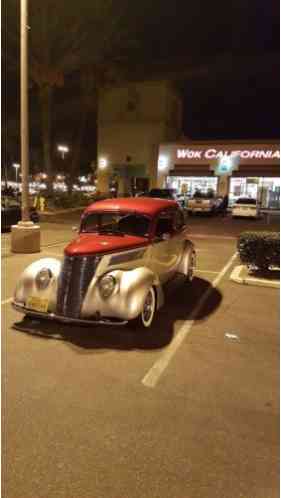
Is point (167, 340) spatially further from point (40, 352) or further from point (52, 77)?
point (52, 77)

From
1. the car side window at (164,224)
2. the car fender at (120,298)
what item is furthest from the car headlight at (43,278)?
the car side window at (164,224)

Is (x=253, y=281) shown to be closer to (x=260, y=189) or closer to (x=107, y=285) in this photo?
(x=107, y=285)

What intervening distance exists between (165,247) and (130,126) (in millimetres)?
32580

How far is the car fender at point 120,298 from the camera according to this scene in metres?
5.14

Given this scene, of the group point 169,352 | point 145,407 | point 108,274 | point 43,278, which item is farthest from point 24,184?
point 145,407

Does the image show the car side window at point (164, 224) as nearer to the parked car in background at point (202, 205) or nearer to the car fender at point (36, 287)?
the car fender at point (36, 287)

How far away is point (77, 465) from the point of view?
2961mm

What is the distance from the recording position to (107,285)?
526 cm

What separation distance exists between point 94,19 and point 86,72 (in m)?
8.99

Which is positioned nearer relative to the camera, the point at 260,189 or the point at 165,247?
the point at 165,247

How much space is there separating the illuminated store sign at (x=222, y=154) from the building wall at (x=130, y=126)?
4.55 meters

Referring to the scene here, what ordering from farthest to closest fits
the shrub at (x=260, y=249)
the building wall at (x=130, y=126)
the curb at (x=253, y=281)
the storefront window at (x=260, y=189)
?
the building wall at (x=130, y=126), the storefront window at (x=260, y=189), the shrub at (x=260, y=249), the curb at (x=253, y=281)

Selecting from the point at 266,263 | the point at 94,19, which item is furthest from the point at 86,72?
the point at 266,263

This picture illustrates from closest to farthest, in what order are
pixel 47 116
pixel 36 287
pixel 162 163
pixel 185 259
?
1. pixel 36 287
2. pixel 185 259
3. pixel 47 116
4. pixel 162 163
